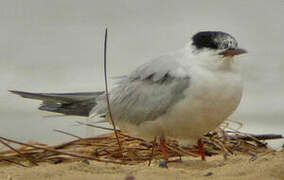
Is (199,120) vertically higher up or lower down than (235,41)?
lower down

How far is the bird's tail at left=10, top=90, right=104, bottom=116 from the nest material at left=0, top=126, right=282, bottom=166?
303mm

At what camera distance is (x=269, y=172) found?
2.85m

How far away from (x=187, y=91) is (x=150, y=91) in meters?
0.41

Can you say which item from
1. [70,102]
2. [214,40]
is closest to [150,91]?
[214,40]

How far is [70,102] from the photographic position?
520cm

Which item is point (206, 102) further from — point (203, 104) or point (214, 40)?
point (214, 40)

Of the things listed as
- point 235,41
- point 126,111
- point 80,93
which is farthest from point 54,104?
point 235,41

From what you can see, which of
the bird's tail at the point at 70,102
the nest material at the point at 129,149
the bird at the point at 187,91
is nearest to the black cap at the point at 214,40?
the bird at the point at 187,91

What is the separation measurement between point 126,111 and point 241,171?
5.53ft

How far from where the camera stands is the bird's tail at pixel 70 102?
5.15 meters

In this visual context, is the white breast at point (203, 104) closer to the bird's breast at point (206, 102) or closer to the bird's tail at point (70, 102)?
the bird's breast at point (206, 102)

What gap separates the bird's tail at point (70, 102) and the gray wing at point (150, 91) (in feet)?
1.51

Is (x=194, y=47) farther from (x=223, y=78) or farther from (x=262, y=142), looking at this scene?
(x=262, y=142)

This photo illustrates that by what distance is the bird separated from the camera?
13.1 feet
